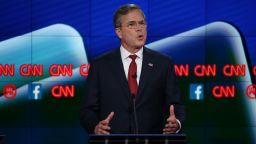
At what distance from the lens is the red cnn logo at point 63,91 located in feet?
21.4

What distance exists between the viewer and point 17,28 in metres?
6.48

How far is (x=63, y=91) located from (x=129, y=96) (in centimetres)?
295

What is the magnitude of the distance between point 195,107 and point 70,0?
1647 millimetres

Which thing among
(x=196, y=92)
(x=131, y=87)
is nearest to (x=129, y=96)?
(x=131, y=87)

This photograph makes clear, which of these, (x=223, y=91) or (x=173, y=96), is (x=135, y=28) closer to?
(x=173, y=96)

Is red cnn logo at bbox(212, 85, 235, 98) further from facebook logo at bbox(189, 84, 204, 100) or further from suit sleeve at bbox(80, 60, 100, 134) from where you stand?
suit sleeve at bbox(80, 60, 100, 134)

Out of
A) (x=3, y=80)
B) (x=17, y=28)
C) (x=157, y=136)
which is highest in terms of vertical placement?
(x=17, y=28)

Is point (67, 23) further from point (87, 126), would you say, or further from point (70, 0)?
point (87, 126)

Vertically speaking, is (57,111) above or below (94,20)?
below

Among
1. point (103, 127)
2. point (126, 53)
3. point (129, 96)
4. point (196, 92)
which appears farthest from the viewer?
point (196, 92)

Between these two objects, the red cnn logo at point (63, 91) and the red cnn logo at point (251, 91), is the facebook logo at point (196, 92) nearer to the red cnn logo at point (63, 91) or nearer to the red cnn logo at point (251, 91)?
the red cnn logo at point (251, 91)

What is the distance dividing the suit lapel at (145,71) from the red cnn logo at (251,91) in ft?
9.57

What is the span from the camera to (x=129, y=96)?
3.63 m

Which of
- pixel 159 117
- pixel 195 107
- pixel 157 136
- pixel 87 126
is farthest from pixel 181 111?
pixel 195 107
